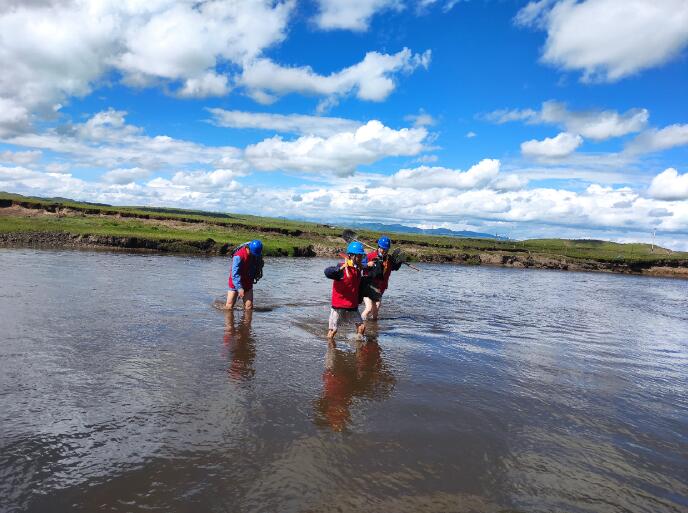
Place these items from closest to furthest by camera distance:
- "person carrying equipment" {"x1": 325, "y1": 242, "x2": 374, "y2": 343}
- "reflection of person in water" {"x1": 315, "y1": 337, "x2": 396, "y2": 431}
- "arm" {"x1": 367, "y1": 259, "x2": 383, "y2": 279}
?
"reflection of person in water" {"x1": 315, "y1": 337, "x2": 396, "y2": 431}, "person carrying equipment" {"x1": 325, "y1": 242, "x2": 374, "y2": 343}, "arm" {"x1": 367, "y1": 259, "x2": 383, "y2": 279}

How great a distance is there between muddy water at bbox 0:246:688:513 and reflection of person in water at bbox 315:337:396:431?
5 cm

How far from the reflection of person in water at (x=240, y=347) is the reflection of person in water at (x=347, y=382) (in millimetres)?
1632

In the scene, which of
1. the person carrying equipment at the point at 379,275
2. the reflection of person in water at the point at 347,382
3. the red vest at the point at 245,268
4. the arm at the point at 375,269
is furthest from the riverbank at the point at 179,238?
the reflection of person in water at the point at 347,382

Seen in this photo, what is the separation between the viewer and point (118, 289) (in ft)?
62.1

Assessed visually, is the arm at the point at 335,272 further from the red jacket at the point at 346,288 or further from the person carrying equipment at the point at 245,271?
the person carrying equipment at the point at 245,271

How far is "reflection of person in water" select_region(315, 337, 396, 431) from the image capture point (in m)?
7.34

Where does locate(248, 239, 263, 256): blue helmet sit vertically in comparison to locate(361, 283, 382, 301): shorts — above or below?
above

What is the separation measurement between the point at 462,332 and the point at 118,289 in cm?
1382

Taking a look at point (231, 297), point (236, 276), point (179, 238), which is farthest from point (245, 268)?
point (179, 238)

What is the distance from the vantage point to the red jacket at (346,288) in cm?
1216

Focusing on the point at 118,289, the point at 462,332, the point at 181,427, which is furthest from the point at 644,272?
the point at 181,427

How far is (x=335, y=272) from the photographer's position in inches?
458

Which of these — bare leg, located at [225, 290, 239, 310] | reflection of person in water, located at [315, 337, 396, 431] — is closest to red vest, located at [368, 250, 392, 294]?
reflection of person in water, located at [315, 337, 396, 431]

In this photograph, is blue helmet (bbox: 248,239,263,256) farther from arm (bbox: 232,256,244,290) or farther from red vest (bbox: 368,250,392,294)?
red vest (bbox: 368,250,392,294)
